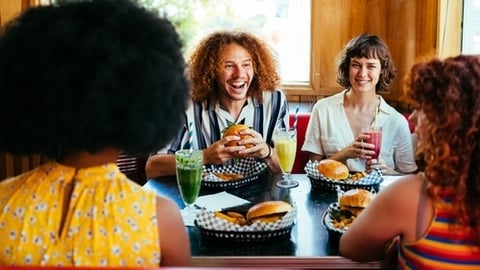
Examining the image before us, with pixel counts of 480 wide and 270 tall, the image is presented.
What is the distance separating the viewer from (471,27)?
3066 mm

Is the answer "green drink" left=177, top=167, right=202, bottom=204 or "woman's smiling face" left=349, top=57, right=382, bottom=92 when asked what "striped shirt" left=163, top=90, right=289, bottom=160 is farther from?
"green drink" left=177, top=167, right=202, bottom=204

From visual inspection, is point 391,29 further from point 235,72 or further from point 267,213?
point 267,213

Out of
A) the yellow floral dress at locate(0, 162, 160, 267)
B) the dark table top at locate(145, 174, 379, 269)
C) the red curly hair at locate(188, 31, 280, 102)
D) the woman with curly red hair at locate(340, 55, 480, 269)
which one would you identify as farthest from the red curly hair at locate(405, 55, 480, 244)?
the red curly hair at locate(188, 31, 280, 102)

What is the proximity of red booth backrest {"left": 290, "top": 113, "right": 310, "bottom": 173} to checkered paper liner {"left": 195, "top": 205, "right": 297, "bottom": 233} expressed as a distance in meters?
1.30

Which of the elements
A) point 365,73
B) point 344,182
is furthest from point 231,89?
point 344,182

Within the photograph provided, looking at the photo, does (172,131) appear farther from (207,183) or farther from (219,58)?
(219,58)

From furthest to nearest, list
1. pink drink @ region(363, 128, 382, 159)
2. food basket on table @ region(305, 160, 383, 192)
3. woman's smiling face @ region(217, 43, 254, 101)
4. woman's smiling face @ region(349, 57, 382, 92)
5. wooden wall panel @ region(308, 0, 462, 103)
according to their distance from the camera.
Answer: wooden wall panel @ region(308, 0, 462, 103) < woman's smiling face @ region(349, 57, 382, 92) < woman's smiling face @ region(217, 43, 254, 101) < pink drink @ region(363, 128, 382, 159) < food basket on table @ region(305, 160, 383, 192)

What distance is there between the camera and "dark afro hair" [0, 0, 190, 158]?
1108 millimetres

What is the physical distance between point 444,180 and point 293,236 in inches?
21.6

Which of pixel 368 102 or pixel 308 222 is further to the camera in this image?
pixel 368 102

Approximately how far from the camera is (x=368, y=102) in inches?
114

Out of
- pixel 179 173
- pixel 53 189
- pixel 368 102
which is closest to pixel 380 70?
pixel 368 102

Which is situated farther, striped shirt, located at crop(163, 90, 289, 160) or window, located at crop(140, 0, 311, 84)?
window, located at crop(140, 0, 311, 84)

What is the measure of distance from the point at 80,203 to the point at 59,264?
115 millimetres
